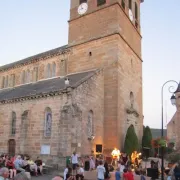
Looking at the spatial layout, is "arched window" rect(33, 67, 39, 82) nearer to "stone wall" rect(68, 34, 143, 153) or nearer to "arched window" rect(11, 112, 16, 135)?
"stone wall" rect(68, 34, 143, 153)

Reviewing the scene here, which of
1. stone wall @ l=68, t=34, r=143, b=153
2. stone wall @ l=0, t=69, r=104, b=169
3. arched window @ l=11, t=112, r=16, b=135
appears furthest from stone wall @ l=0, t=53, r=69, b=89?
arched window @ l=11, t=112, r=16, b=135

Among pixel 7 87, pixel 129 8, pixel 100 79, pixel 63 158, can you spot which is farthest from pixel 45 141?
pixel 129 8

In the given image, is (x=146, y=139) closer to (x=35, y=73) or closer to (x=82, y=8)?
(x=35, y=73)

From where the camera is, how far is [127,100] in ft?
97.0

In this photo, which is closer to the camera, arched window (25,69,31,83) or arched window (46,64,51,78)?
arched window (46,64,51,78)

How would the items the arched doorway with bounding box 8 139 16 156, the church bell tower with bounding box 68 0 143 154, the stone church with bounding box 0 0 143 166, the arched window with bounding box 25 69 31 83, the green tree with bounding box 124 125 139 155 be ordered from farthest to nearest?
the arched window with bounding box 25 69 31 83 → the church bell tower with bounding box 68 0 143 154 → the arched doorway with bounding box 8 139 16 156 → the green tree with bounding box 124 125 139 155 → the stone church with bounding box 0 0 143 166

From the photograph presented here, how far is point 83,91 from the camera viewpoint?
24.5 m

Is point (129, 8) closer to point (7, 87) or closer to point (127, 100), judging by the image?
point (127, 100)

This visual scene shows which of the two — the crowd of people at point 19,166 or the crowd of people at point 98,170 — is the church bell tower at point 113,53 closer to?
the crowd of people at point 98,170

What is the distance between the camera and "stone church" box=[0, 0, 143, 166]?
77.3 feet

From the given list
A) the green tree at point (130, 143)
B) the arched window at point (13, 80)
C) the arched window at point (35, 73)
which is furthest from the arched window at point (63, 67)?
the green tree at point (130, 143)

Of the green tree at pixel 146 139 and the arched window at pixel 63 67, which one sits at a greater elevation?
the arched window at pixel 63 67

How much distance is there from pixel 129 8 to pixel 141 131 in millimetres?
15512

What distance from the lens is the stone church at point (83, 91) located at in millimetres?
23547
